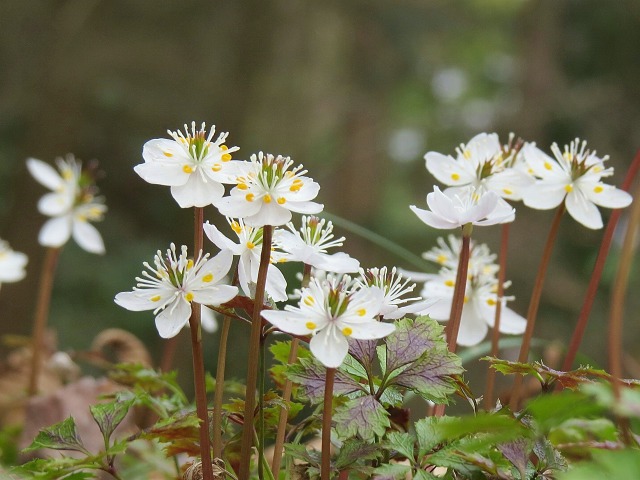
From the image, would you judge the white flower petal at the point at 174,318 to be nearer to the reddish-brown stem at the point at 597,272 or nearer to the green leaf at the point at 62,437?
the green leaf at the point at 62,437

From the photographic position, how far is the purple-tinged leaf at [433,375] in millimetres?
562

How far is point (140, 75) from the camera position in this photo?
10.4ft

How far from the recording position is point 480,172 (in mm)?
791

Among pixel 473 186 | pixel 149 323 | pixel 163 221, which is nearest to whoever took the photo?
pixel 473 186

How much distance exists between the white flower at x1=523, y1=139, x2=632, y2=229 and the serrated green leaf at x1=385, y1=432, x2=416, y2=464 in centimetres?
34

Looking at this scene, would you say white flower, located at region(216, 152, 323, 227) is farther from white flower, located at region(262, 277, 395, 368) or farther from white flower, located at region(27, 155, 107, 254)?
white flower, located at region(27, 155, 107, 254)

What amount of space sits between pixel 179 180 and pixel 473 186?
1.09ft

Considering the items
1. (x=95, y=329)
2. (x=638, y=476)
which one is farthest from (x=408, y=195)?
(x=638, y=476)

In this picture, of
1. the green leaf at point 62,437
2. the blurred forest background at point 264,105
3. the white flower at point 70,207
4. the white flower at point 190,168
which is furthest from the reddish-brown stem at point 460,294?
the blurred forest background at point 264,105

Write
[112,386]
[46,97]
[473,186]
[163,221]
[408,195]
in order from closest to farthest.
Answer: [473,186] → [112,386] → [46,97] → [163,221] → [408,195]

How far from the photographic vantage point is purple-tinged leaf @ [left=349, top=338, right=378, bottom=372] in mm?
589

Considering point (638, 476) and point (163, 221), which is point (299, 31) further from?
point (638, 476)

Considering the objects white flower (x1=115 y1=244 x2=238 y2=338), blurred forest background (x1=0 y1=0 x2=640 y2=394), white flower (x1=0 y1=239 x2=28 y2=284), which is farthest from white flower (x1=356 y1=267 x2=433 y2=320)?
blurred forest background (x1=0 y1=0 x2=640 y2=394)


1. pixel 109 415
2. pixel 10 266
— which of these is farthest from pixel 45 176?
pixel 109 415
